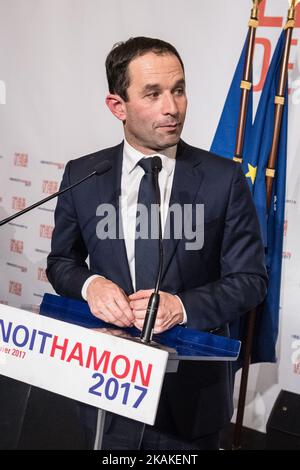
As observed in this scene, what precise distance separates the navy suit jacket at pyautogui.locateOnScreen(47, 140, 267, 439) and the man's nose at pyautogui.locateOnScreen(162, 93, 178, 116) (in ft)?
0.65

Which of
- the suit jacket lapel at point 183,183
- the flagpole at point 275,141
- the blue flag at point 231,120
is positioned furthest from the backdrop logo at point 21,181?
the suit jacket lapel at point 183,183

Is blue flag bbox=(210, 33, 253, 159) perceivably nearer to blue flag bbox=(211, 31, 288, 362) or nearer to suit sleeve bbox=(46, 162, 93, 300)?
A: blue flag bbox=(211, 31, 288, 362)

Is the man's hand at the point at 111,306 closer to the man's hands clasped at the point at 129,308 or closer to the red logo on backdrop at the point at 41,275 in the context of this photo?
the man's hands clasped at the point at 129,308

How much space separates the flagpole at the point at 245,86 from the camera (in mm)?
3078

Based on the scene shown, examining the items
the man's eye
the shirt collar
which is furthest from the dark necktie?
the man's eye

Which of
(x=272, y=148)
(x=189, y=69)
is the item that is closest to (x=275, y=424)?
(x=272, y=148)

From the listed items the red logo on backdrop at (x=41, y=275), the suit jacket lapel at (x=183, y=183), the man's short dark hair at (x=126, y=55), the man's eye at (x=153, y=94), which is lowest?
the red logo on backdrop at (x=41, y=275)

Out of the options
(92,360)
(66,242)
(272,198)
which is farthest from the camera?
(272,198)

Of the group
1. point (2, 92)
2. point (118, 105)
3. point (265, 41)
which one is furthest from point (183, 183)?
point (2, 92)

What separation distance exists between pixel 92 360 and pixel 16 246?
3.37 meters

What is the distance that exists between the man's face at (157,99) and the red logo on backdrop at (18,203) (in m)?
2.58

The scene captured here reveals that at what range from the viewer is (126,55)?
2.05 meters

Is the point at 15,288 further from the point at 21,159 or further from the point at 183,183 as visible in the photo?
the point at 183,183

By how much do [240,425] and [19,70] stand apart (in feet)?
8.73
